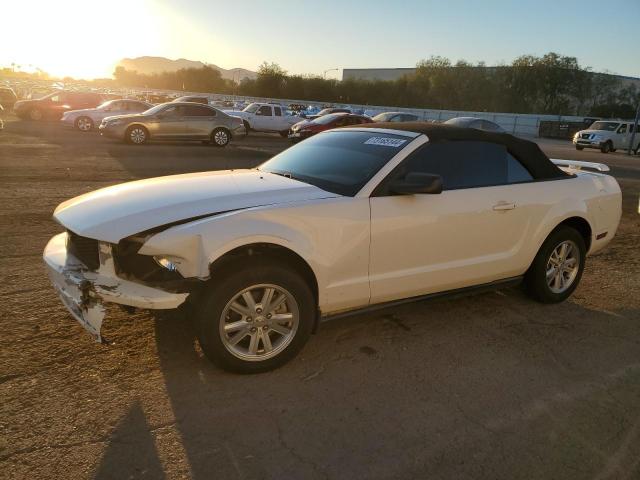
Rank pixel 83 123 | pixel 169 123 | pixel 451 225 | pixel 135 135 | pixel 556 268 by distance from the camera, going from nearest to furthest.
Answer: pixel 451 225 → pixel 556 268 → pixel 135 135 → pixel 169 123 → pixel 83 123

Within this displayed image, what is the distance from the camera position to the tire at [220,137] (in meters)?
19.9

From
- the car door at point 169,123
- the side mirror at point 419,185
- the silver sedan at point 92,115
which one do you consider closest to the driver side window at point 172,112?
the car door at point 169,123

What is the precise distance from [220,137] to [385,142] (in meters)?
16.7

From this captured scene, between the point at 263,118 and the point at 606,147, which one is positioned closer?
the point at 263,118

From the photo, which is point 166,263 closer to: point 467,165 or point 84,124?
point 467,165

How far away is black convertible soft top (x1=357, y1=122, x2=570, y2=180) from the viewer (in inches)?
169

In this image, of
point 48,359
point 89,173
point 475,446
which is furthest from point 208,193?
point 89,173

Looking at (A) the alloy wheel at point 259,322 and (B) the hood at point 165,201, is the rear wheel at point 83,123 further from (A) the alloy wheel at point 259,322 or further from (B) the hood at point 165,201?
(A) the alloy wheel at point 259,322

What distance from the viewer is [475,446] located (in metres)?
2.84

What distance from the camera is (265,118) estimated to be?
27297 millimetres

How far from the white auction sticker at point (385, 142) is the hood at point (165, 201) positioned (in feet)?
2.45

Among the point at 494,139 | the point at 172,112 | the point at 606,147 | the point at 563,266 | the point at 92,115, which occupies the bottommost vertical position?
the point at 606,147

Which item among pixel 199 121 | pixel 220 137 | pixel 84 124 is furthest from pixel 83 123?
pixel 220 137

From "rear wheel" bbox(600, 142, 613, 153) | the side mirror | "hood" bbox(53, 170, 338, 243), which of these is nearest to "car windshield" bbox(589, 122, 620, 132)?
"rear wheel" bbox(600, 142, 613, 153)
